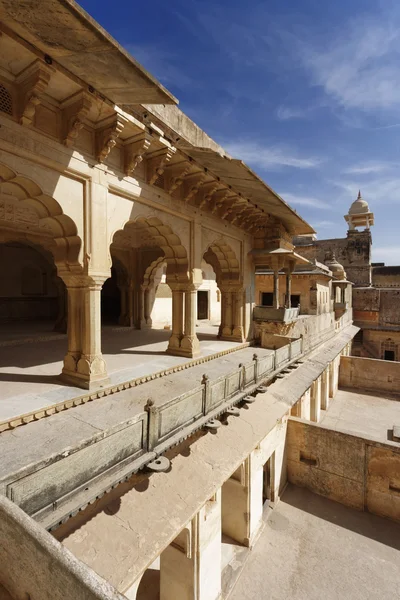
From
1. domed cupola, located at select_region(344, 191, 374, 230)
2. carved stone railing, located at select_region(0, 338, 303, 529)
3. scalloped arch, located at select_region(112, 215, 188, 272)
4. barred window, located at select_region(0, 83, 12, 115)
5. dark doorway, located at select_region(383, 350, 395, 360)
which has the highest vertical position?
domed cupola, located at select_region(344, 191, 374, 230)

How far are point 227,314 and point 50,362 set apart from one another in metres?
5.45

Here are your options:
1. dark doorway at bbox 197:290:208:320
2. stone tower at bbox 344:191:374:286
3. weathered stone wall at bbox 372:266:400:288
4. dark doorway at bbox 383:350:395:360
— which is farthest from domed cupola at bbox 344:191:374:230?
dark doorway at bbox 197:290:208:320

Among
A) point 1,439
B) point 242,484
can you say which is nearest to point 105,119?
point 1,439

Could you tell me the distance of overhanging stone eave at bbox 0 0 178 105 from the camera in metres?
2.69

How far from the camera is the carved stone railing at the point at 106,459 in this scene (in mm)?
2256

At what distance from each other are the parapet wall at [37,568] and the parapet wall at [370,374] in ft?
61.1

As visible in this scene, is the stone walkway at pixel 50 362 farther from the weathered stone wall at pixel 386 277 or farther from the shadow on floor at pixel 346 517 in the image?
the weathered stone wall at pixel 386 277

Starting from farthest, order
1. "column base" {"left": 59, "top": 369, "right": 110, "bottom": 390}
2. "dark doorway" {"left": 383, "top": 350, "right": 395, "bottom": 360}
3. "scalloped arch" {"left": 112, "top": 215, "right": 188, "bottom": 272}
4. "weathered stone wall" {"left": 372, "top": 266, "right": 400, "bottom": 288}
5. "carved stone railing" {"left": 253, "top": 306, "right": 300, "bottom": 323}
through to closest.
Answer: "weathered stone wall" {"left": 372, "top": 266, "right": 400, "bottom": 288}
"dark doorway" {"left": 383, "top": 350, "right": 395, "bottom": 360}
"carved stone railing" {"left": 253, "top": 306, "right": 300, "bottom": 323}
"scalloped arch" {"left": 112, "top": 215, "right": 188, "bottom": 272}
"column base" {"left": 59, "top": 369, "right": 110, "bottom": 390}

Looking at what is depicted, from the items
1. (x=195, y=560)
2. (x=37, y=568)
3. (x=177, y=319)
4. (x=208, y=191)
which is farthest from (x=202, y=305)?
(x=37, y=568)

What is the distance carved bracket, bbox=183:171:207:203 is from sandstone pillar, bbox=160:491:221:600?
20.5 ft

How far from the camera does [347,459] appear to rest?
909 centimetres

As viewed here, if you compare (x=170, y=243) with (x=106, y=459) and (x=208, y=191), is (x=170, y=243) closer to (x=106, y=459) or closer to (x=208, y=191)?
(x=208, y=191)

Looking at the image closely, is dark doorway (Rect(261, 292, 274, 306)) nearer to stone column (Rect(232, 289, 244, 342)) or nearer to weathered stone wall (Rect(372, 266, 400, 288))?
stone column (Rect(232, 289, 244, 342))

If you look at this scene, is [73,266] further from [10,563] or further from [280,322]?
[280,322]
